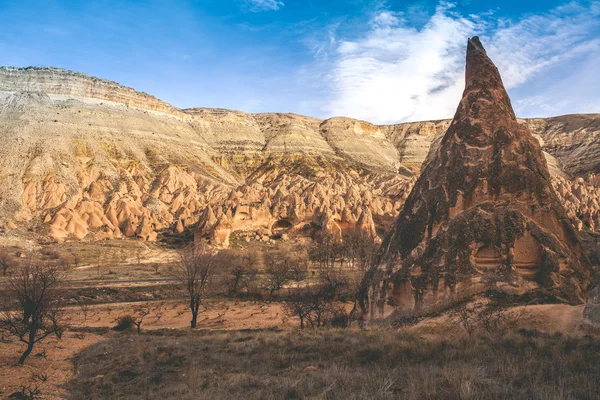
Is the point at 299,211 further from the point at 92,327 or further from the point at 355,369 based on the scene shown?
the point at 355,369

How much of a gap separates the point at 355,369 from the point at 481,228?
6289 mm

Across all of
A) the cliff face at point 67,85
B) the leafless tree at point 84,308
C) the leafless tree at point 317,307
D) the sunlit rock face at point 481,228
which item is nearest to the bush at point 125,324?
the leafless tree at point 84,308

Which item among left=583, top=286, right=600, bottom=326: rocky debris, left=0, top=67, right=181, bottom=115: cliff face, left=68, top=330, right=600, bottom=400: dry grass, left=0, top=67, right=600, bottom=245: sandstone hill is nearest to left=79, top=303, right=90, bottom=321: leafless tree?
left=68, top=330, right=600, bottom=400: dry grass

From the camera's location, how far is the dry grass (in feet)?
18.2

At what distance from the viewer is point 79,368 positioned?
12578 millimetres

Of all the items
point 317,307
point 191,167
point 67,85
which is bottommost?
point 317,307

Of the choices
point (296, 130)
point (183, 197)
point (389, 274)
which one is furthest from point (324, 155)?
point (389, 274)

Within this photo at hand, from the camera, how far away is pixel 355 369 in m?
8.13

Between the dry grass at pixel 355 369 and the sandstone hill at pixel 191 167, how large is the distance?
43.6 m

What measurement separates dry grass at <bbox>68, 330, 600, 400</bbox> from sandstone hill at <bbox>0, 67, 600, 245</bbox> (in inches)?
1716

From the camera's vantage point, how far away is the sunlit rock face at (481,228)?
1174 centimetres

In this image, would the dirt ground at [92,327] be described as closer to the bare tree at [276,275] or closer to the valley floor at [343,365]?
the valley floor at [343,365]

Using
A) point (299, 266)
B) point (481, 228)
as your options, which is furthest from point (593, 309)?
point (299, 266)

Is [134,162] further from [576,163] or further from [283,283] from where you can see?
[576,163]
